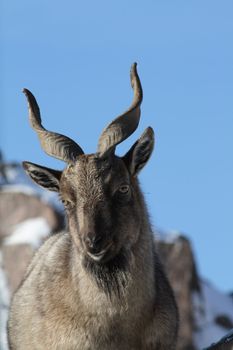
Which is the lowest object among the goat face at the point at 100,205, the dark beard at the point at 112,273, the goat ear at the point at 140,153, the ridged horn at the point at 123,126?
the dark beard at the point at 112,273

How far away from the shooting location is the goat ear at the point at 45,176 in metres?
14.8

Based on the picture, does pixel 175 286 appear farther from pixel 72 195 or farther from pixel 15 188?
pixel 72 195

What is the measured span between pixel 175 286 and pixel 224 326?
165 cm

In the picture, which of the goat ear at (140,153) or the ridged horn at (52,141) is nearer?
the ridged horn at (52,141)

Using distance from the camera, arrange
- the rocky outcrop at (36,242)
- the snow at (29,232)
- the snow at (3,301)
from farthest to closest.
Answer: the rocky outcrop at (36,242) → the snow at (29,232) → the snow at (3,301)

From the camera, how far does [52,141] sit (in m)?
14.6

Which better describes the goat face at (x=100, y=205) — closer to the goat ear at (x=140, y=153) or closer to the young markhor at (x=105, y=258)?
the young markhor at (x=105, y=258)

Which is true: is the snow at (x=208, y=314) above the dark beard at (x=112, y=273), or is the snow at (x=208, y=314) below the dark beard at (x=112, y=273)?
above

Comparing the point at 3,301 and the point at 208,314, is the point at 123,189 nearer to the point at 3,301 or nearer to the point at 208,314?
the point at 3,301

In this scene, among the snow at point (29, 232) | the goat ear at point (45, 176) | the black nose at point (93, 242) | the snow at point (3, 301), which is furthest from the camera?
the snow at point (29, 232)

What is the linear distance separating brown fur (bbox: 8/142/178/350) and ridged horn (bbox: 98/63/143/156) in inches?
5.9

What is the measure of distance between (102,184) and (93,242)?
0.72m

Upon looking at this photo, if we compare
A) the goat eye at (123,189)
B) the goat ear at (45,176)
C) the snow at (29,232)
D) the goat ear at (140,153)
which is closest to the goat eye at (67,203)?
the goat ear at (45,176)

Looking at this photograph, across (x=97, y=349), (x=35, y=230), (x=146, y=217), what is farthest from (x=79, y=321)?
(x=35, y=230)
